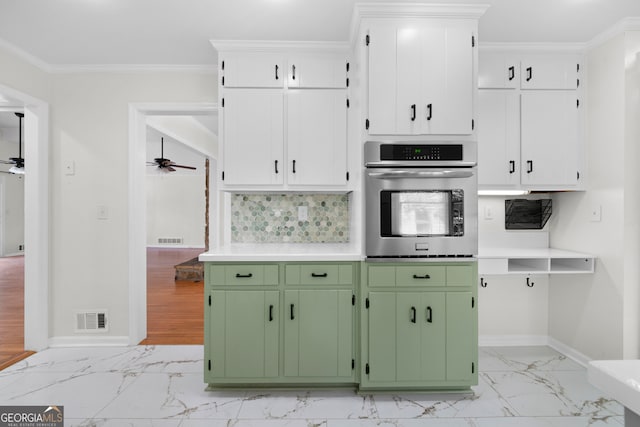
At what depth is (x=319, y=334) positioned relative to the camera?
2402 millimetres

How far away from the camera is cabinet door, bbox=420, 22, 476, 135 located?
2.39 m

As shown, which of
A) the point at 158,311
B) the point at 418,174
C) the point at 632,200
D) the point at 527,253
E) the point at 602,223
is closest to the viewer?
the point at 418,174

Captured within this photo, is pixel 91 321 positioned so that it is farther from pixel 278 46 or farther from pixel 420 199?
pixel 420 199

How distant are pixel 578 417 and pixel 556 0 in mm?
2525

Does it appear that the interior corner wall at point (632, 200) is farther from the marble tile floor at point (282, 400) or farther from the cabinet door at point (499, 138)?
the cabinet door at point (499, 138)

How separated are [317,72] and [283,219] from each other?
1.23 metres

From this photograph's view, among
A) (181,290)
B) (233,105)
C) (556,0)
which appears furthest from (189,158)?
(556,0)

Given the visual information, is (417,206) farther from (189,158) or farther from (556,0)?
(189,158)

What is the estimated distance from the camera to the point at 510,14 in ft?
8.08

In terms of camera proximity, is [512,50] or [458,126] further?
[512,50]

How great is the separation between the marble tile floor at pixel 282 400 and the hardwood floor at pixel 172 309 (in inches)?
22.2

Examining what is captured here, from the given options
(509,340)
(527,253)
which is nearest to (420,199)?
(527,253)

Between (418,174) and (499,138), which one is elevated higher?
(499,138)

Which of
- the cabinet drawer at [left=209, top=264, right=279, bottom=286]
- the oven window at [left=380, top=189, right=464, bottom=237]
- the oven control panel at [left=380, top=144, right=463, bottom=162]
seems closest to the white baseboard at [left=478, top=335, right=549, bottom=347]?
Answer: the oven window at [left=380, top=189, right=464, bottom=237]
